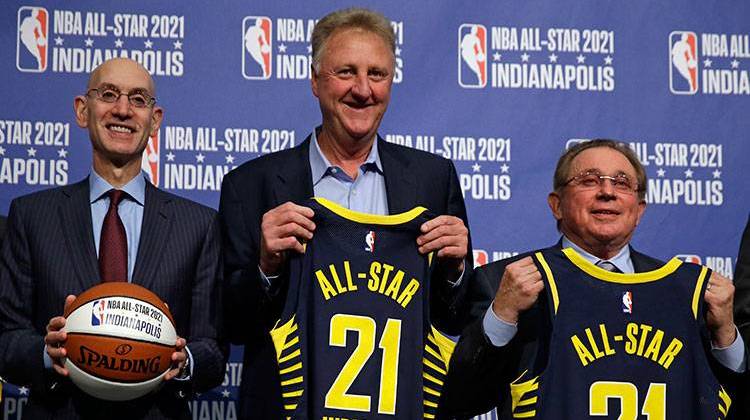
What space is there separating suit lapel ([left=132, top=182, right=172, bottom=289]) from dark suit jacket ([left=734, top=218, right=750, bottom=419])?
157 centimetres

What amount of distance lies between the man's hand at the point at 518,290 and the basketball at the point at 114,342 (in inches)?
32.7

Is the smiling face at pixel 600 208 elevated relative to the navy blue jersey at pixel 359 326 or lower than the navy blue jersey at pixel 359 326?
elevated

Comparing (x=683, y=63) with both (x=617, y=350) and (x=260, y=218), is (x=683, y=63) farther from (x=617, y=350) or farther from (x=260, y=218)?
(x=260, y=218)

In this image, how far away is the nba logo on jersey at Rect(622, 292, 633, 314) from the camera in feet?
9.16

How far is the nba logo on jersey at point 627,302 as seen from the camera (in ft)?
9.16

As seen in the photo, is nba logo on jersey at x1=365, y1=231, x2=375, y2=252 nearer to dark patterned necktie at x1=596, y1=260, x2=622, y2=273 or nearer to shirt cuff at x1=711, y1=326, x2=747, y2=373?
dark patterned necktie at x1=596, y1=260, x2=622, y2=273

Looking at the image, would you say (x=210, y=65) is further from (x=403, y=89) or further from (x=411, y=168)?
(x=411, y=168)

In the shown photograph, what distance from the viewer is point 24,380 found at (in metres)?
2.67

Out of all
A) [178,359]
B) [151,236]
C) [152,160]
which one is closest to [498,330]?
[178,359]

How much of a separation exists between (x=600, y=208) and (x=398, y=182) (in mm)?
618

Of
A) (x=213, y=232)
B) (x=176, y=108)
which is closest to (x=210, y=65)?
(x=176, y=108)

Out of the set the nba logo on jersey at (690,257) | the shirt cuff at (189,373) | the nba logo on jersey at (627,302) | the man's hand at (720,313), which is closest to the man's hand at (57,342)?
the shirt cuff at (189,373)

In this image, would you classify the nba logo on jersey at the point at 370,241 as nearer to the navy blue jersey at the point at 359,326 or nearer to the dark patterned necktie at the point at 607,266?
the navy blue jersey at the point at 359,326

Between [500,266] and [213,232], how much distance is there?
833mm
